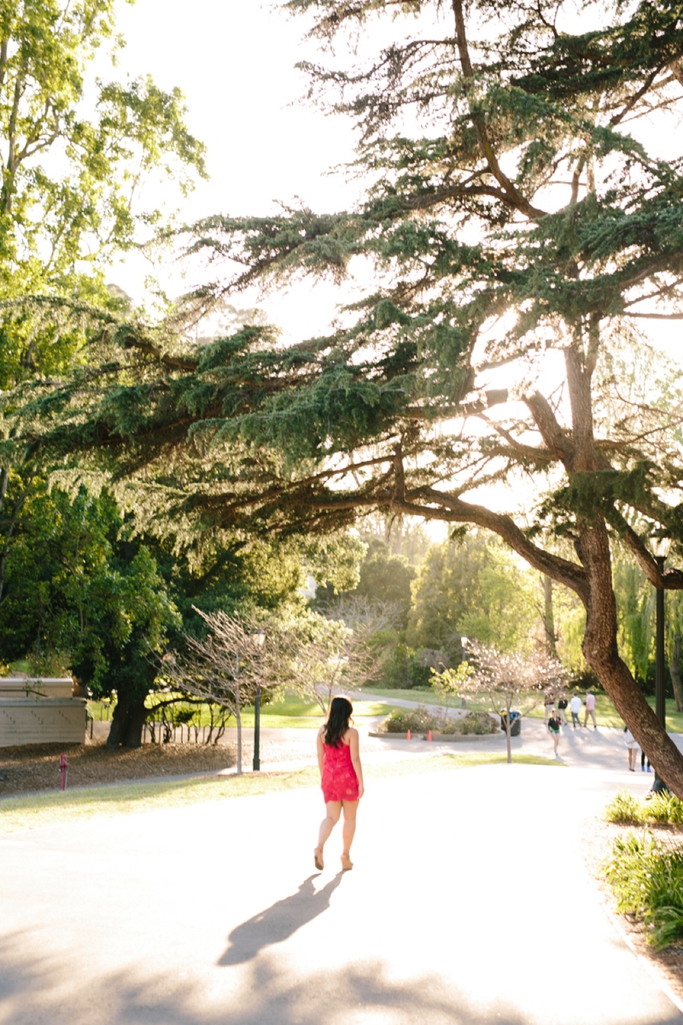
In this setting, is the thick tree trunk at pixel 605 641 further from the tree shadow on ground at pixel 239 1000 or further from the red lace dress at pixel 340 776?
the tree shadow on ground at pixel 239 1000

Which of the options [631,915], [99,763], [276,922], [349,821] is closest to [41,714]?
[99,763]

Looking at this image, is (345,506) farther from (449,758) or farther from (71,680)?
(71,680)

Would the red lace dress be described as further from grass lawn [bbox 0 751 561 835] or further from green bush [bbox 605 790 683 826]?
green bush [bbox 605 790 683 826]

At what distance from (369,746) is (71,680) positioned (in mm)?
9968

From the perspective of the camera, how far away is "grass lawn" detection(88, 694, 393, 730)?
3903cm

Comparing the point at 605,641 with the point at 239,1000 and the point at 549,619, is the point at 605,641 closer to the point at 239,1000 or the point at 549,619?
the point at 239,1000

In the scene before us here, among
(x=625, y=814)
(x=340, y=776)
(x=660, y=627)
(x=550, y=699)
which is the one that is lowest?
(x=625, y=814)

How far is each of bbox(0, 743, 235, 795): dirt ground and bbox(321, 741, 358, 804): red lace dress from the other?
1332 centimetres

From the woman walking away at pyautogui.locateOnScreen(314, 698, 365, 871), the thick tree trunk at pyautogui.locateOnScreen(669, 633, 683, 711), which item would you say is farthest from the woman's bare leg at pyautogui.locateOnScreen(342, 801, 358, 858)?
the thick tree trunk at pyautogui.locateOnScreen(669, 633, 683, 711)

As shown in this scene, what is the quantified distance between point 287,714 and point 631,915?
41.4m

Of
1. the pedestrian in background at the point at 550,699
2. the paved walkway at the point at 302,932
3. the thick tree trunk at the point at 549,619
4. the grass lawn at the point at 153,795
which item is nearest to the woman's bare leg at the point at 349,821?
the paved walkway at the point at 302,932

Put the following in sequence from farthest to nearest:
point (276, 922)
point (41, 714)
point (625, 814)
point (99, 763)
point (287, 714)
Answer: point (287, 714), point (41, 714), point (99, 763), point (625, 814), point (276, 922)

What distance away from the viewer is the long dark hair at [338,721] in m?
7.46

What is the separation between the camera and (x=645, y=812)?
11.3m
